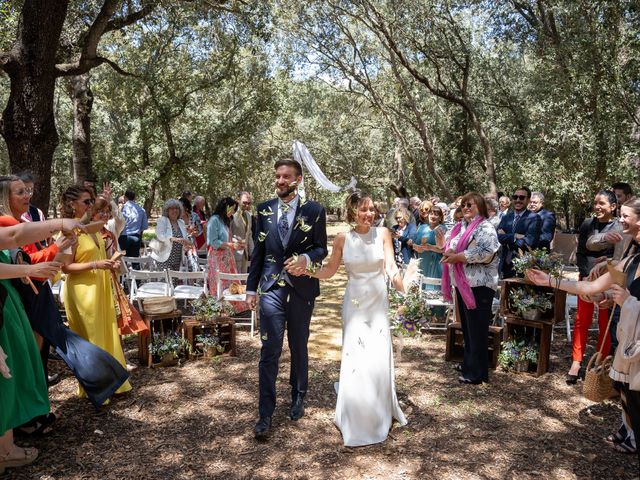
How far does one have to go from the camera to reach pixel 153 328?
6.34 m

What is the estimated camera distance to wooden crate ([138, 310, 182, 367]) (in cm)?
612

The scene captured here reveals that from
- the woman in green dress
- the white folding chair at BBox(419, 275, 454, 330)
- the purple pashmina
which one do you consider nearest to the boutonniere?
the woman in green dress

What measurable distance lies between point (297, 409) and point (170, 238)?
15.6ft

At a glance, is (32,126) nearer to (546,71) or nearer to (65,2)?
(65,2)

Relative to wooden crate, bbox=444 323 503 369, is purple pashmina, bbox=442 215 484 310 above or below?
above

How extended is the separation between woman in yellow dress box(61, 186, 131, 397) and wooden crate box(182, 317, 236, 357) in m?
1.36

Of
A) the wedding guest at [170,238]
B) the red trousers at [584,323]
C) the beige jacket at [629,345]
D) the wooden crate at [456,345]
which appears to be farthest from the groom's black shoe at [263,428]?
the wedding guest at [170,238]

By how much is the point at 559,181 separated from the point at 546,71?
3118mm

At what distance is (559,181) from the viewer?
15039 mm

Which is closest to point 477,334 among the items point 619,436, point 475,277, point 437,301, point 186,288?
point 475,277

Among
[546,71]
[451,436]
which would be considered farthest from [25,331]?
[546,71]

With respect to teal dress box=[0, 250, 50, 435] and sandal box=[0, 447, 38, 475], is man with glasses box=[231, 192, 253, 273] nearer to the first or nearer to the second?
teal dress box=[0, 250, 50, 435]

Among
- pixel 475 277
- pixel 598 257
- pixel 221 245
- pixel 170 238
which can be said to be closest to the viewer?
pixel 475 277

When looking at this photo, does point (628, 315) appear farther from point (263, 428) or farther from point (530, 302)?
point (263, 428)
